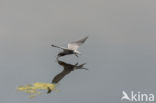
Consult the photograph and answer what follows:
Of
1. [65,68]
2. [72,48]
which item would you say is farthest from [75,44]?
[65,68]

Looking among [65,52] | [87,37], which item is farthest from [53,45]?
[87,37]

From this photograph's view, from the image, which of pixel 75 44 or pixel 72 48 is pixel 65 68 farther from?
pixel 75 44

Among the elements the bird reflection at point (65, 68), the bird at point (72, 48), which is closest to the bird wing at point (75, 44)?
the bird at point (72, 48)

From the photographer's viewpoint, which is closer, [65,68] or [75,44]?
Answer: [65,68]

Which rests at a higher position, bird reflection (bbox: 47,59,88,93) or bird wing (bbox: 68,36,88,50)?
bird wing (bbox: 68,36,88,50)

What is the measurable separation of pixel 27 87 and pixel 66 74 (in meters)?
2.75

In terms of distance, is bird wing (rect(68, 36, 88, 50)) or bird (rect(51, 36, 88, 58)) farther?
bird wing (rect(68, 36, 88, 50))

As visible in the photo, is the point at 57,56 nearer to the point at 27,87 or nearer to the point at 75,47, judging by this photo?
the point at 75,47

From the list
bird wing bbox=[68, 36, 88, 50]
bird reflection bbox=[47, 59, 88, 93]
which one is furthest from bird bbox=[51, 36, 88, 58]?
bird reflection bbox=[47, 59, 88, 93]

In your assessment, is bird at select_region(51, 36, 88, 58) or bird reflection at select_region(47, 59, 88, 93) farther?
bird at select_region(51, 36, 88, 58)

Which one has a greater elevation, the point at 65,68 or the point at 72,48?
the point at 72,48

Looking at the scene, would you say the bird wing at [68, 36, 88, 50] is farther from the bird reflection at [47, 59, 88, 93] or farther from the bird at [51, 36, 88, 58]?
the bird reflection at [47, 59, 88, 93]

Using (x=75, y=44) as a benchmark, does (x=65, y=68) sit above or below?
below

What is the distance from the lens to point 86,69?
29.1ft
